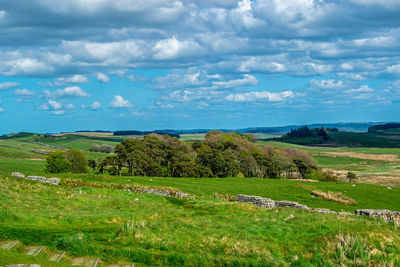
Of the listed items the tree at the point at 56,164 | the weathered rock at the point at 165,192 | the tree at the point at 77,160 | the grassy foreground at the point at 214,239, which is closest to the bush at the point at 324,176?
the tree at the point at 77,160

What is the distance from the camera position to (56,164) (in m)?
72.8

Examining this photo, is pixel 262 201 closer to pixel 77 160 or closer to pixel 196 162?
pixel 196 162

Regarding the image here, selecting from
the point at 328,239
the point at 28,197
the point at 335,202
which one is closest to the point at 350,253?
the point at 328,239

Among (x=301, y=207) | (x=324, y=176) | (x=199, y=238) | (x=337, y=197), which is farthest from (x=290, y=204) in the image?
(x=324, y=176)

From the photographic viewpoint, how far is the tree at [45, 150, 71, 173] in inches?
2842

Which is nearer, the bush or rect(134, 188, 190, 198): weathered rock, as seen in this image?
rect(134, 188, 190, 198): weathered rock

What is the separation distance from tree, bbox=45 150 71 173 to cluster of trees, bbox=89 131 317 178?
595 centimetres

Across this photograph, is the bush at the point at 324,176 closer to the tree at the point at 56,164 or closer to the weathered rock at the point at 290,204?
the tree at the point at 56,164

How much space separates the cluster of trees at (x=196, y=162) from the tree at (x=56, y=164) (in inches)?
234

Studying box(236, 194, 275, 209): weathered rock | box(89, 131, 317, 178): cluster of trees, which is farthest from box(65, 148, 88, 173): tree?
box(236, 194, 275, 209): weathered rock

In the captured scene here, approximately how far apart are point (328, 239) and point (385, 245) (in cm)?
209

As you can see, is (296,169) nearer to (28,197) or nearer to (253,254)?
(28,197)

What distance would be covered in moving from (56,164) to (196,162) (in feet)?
99.6

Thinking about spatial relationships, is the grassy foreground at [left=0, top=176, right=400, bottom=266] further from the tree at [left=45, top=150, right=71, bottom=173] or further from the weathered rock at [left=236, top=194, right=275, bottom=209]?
the tree at [left=45, top=150, right=71, bottom=173]
